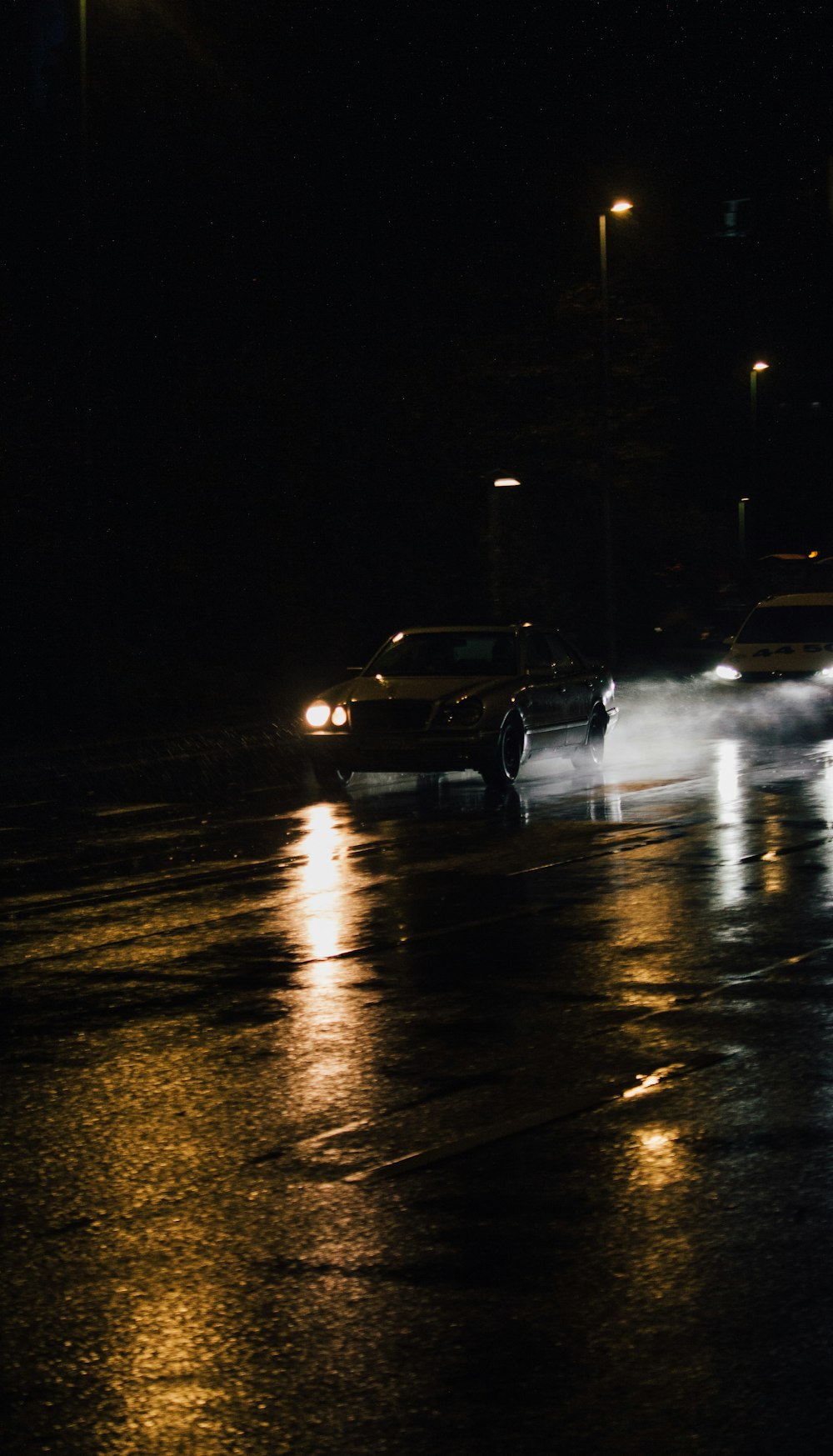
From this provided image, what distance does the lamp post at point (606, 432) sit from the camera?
112ft

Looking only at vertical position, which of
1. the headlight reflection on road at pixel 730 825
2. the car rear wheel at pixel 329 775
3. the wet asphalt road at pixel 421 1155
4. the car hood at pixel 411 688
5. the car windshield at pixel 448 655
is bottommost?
the wet asphalt road at pixel 421 1155

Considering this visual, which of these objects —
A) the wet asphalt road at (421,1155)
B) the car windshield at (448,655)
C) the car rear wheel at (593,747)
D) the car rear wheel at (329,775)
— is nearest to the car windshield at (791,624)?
the car rear wheel at (593,747)

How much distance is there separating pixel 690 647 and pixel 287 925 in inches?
1175

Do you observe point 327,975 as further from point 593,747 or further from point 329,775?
point 593,747

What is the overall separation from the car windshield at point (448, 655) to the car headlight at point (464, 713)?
810 millimetres

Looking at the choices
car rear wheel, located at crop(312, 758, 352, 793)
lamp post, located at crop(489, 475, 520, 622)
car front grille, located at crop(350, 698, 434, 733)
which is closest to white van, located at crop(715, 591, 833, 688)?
lamp post, located at crop(489, 475, 520, 622)

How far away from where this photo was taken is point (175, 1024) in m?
7.92

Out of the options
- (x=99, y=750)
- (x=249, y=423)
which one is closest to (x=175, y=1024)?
(x=99, y=750)

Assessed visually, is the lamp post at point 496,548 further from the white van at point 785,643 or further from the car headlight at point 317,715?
the car headlight at point 317,715

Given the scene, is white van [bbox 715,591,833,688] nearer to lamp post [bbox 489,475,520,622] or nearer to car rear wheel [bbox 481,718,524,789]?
car rear wheel [bbox 481,718,524,789]

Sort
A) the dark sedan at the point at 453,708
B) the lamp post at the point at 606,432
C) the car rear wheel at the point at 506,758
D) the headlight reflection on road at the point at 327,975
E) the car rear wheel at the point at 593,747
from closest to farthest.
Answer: the headlight reflection on road at the point at 327,975
the dark sedan at the point at 453,708
the car rear wheel at the point at 506,758
the car rear wheel at the point at 593,747
the lamp post at the point at 606,432

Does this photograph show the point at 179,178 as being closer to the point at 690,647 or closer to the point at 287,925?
the point at 690,647

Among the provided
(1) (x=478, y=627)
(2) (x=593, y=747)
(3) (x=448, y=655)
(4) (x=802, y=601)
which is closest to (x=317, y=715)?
(3) (x=448, y=655)

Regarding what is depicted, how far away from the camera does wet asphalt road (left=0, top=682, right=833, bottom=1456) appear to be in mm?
4104
